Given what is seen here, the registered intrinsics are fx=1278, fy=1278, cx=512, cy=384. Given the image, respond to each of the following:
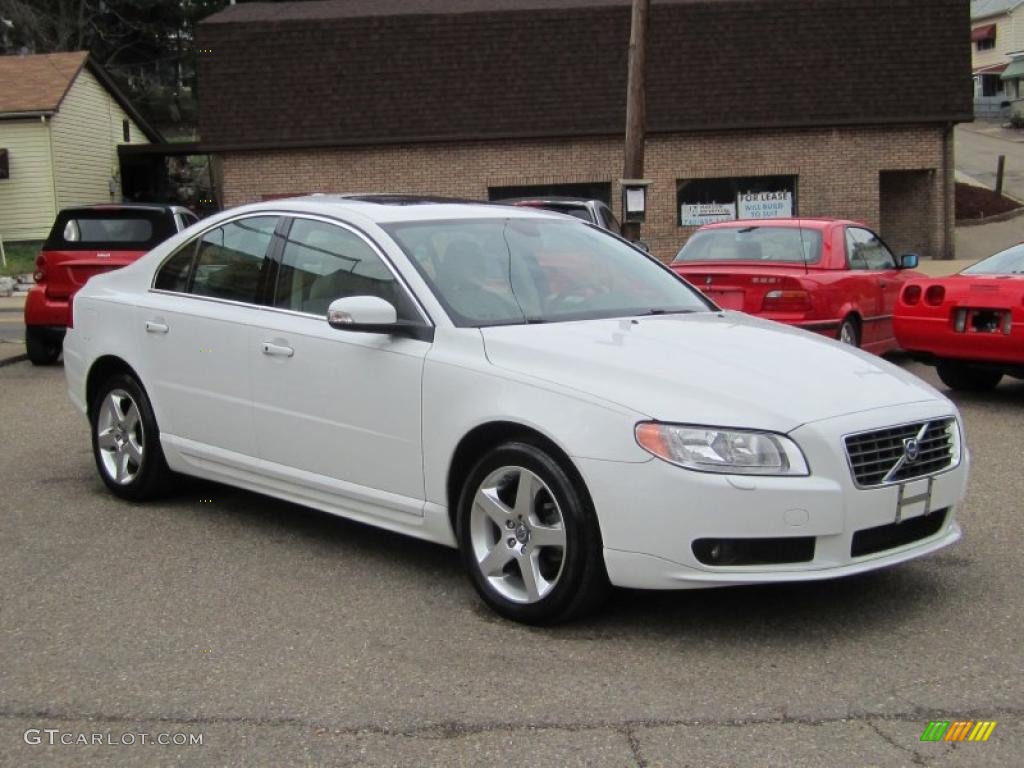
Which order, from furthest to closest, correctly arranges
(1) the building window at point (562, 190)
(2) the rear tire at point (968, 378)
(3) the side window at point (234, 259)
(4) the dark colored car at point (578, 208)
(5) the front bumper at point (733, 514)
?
(1) the building window at point (562, 190) < (4) the dark colored car at point (578, 208) < (2) the rear tire at point (968, 378) < (3) the side window at point (234, 259) < (5) the front bumper at point (733, 514)

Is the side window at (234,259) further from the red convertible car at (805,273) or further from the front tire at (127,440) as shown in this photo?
the red convertible car at (805,273)

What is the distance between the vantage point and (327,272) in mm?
5852

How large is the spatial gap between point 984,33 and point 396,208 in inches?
3032

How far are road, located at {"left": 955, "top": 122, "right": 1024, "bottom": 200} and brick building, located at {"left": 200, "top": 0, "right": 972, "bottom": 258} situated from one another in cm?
1017

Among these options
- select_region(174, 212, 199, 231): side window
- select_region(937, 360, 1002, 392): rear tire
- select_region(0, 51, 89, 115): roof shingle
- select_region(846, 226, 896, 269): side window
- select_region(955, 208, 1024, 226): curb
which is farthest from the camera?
select_region(955, 208, 1024, 226): curb

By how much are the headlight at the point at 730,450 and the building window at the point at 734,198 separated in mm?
26192

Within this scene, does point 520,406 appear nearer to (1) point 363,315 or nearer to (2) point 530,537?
(2) point 530,537

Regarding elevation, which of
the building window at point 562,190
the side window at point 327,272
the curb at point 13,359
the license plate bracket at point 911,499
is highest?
A: the building window at point 562,190

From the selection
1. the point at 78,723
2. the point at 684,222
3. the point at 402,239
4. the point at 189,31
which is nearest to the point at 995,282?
the point at 402,239

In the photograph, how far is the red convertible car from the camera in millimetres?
11031

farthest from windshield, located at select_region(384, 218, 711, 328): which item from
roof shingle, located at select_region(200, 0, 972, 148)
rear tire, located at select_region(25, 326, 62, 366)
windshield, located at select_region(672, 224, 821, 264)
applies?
roof shingle, located at select_region(200, 0, 972, 148)

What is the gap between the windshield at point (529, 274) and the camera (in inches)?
213

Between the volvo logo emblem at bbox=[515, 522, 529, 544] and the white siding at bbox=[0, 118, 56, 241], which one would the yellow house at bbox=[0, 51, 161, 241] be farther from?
the volvo logo emblem at bbox=[515, 522, 529, 544]

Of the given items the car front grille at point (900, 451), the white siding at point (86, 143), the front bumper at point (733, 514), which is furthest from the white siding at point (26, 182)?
the car front grille at point (900, 451)
